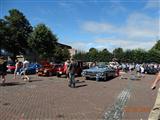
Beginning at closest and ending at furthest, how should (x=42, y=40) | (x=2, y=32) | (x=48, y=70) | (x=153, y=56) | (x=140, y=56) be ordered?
(x=48, y=70) < (x=2, y=32) < (x=42, y=40) < (x=140, y=56) < (x=153, y=56)

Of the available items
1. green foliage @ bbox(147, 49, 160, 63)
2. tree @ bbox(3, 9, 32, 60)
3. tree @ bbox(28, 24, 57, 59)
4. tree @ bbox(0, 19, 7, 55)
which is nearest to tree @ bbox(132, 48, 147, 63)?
green foliage @ bbox(147, 49, 160, 63)

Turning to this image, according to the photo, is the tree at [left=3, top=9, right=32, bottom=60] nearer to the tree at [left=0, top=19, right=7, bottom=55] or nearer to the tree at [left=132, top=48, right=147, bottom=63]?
the tree at [left=0, top=19, right=7, bottom=55]

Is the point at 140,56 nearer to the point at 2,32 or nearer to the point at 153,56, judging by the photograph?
the point at 153,56

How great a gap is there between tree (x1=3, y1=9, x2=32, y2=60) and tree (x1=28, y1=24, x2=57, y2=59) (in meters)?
3.18

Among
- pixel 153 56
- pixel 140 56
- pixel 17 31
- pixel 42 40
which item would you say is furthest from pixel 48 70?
pixel 153 56

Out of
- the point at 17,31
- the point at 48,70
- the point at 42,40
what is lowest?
the point at 48,70

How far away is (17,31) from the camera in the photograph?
6869 cm

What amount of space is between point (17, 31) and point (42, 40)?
6.17m

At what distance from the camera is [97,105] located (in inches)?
474

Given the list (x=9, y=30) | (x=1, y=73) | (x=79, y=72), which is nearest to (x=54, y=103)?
(x=1, y=73)

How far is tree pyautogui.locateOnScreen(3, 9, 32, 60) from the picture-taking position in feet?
218

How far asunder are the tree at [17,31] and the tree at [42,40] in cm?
318

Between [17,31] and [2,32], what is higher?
[17,31]

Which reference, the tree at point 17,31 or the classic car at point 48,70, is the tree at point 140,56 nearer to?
the tree at point 17,31
